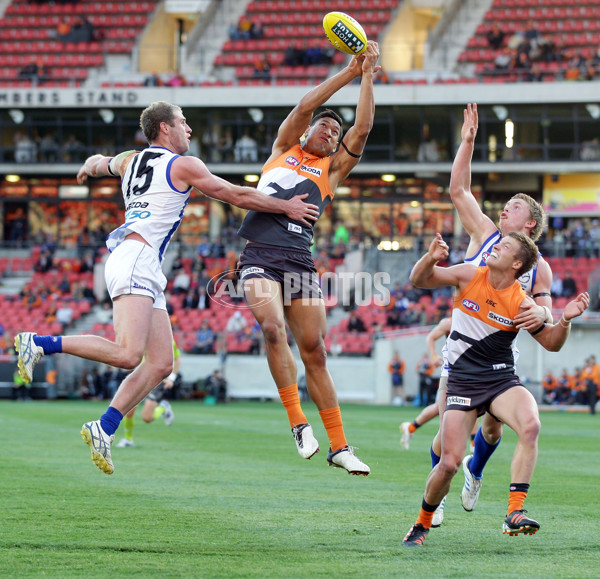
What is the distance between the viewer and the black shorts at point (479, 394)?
7492mm

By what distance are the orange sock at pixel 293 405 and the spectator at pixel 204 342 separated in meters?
23.6

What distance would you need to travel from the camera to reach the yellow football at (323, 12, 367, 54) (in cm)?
829

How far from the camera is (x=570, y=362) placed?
3114 centimetres

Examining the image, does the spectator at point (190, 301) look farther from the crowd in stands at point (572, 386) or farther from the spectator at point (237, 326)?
the crowd in stands at point (572, 386)

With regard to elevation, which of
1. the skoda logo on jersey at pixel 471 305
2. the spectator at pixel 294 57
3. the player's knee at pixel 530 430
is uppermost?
the spectator at pixel 294 57

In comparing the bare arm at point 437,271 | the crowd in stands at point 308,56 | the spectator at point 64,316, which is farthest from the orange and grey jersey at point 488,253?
the crowd in stands at point 308,56

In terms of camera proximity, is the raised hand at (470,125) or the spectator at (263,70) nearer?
the raised hand at (470,125)

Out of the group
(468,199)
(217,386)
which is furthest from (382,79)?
(468,199)

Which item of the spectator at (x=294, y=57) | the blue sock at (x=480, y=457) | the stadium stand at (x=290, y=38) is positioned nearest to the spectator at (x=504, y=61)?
the stadium stand at (x=290, y=38)

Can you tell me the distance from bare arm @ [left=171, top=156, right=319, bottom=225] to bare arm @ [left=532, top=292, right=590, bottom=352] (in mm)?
2003

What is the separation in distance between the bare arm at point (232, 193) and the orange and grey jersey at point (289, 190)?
0.24 m

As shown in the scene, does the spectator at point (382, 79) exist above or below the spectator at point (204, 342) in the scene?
above

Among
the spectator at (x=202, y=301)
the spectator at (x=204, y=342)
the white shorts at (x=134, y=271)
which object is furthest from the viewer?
the spectator at (x=202, y=301)

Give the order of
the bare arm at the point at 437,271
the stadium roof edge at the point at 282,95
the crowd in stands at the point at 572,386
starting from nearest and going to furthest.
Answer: the bare arm at the point at 437,271 < the crowd in stands at the point at 572,386 < the stadium roof edge at the point at 282,95
